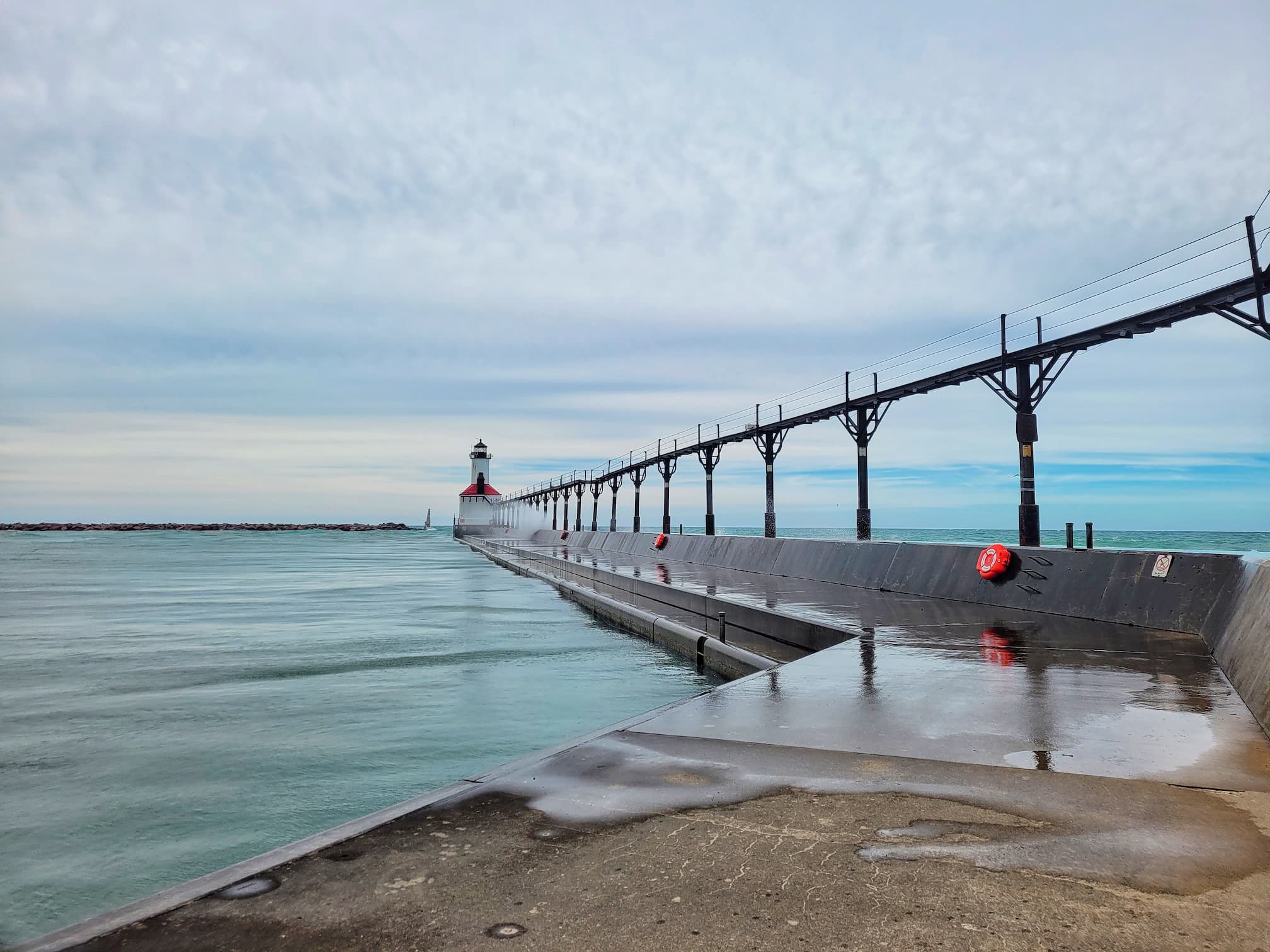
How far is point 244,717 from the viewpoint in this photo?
29.3 feet

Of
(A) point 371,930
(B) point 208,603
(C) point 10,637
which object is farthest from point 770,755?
(B) point 208,603

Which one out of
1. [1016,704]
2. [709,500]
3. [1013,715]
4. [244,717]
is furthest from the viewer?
[709,500]

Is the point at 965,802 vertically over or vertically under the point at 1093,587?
under

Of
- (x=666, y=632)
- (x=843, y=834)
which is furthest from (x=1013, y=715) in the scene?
(x=666, y=632)

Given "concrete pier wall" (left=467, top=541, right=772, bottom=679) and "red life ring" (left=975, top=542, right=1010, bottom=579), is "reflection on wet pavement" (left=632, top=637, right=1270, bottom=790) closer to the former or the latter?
"concrete pier wall" (left=467, top=541, right=772, bottom=679)

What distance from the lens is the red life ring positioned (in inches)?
452

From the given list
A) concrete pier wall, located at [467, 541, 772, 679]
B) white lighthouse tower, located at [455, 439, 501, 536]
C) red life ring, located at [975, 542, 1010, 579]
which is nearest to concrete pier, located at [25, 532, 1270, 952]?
concrete pier wall, located at [467, 541, 772, 679]

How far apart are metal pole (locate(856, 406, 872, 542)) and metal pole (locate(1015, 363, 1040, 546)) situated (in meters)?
7.53

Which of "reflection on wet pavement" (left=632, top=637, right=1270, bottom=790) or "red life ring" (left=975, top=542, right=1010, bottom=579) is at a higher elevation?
"red life ring" (left=975, top=542, right=1010, bottom=579)

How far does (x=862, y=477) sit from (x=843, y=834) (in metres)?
22.9

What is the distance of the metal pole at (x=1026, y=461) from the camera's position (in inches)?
647

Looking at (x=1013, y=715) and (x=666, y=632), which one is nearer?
(x=1013, y=715)

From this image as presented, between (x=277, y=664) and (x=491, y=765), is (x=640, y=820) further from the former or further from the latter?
(x=277, y=664)

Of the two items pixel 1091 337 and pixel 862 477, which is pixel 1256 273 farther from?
pixel 862 477
